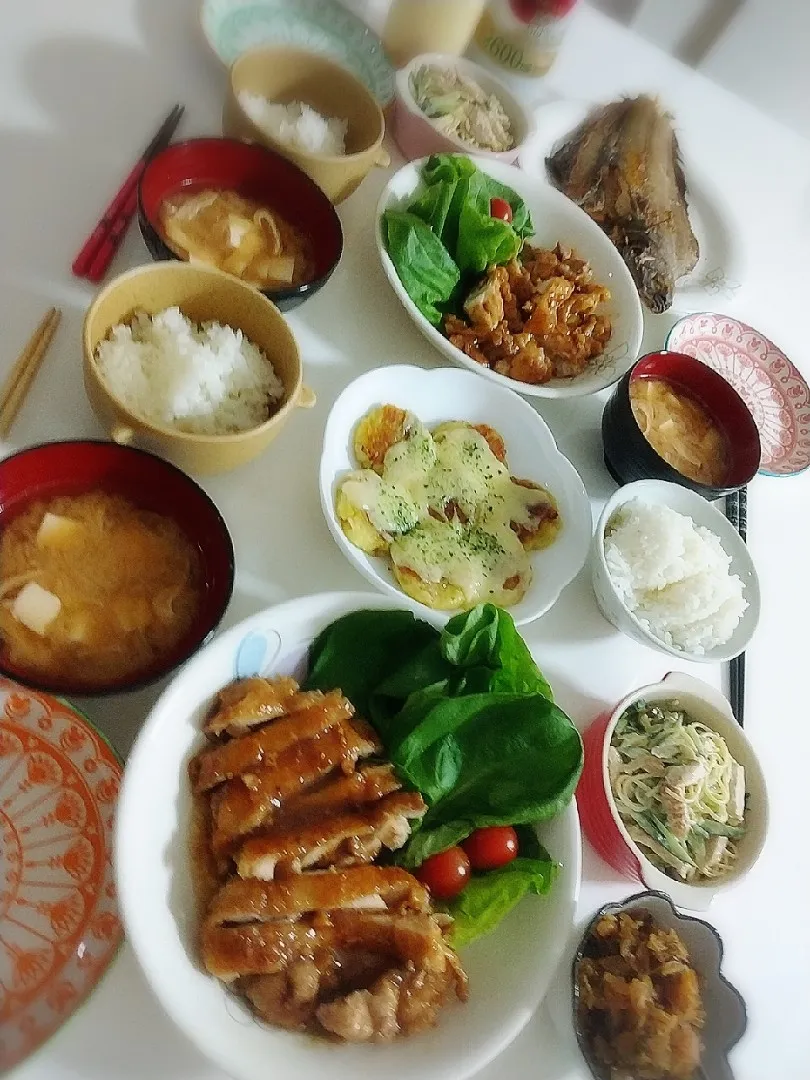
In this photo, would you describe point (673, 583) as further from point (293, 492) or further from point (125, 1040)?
point (125, 1040)

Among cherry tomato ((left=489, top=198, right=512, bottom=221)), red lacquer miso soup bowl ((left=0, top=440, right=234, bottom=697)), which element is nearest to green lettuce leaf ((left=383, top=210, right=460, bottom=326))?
cherry tomato ((left=489, top=198, right=512, bottom=221))

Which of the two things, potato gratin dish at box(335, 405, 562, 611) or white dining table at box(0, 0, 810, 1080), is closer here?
white dining table at box(0, 0, 810, 1080)

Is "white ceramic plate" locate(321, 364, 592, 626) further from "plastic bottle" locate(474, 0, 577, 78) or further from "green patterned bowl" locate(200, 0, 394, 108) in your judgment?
"plastic bottle" locate(474, 0, 577, 78)

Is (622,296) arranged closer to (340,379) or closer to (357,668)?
(340,379)

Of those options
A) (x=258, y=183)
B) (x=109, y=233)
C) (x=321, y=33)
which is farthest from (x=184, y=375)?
(x=321, y=33)

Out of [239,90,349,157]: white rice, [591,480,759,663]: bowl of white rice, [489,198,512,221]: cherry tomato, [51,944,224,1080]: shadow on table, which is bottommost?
[51,944,224,1080]: shadow on table

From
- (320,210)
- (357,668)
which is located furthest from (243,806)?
(320,210)
